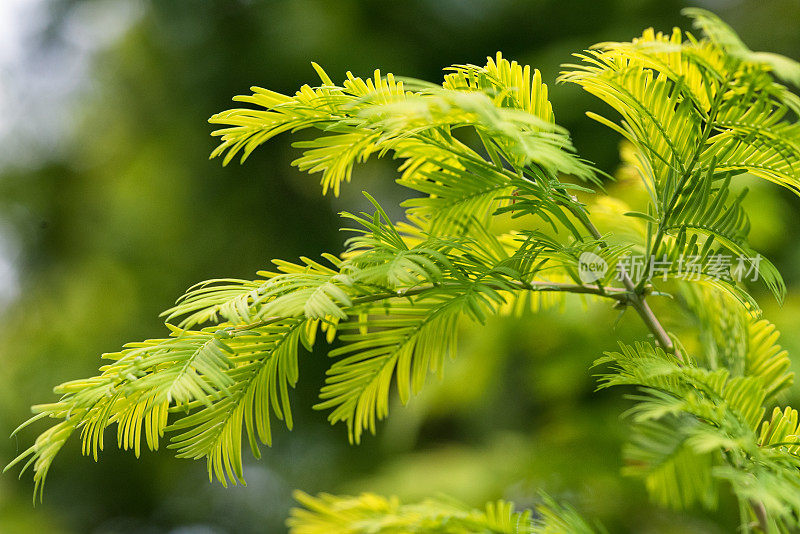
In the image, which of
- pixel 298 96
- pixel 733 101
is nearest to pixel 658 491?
pixel 733 101

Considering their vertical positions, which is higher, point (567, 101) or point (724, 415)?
point (567, 101)

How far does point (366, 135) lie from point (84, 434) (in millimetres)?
321

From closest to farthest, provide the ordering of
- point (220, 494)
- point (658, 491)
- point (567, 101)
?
point (658, 491), point (567, 101), point (220, 494)

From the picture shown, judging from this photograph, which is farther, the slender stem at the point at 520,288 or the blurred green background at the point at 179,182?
the blurred green background at the point at 179,182

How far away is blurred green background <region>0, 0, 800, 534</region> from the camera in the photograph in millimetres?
2590

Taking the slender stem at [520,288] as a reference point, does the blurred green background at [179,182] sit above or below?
above

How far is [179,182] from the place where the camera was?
2986 millimetres

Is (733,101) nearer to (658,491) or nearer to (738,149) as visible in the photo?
(738,149)

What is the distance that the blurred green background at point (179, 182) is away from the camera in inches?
102

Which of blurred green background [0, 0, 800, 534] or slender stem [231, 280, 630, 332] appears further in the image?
blurred green background [0, 0, 800, 534]

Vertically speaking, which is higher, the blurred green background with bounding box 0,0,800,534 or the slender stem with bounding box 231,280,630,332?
the blurred green background with bounding box 0,0,800,534

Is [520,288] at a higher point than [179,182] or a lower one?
lower

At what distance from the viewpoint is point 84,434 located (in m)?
0.50

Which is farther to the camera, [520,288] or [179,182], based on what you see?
[179,182]
